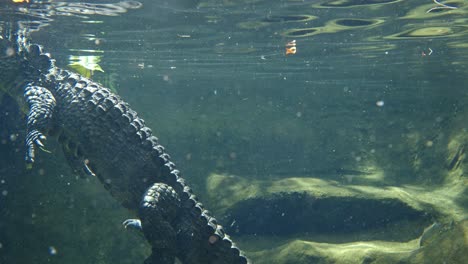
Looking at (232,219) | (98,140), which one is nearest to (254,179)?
(232,219)

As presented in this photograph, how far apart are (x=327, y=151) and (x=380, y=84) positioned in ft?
47.1

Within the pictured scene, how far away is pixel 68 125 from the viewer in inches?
243

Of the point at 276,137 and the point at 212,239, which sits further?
the point at 276,137

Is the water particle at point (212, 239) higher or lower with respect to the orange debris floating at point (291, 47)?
lower

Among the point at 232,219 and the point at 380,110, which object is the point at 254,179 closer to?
the point at 232,219

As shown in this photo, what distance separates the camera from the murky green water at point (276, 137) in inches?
284

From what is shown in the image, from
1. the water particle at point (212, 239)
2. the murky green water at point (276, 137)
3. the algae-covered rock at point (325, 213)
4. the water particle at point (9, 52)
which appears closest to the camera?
the water particle at point (212, 239)

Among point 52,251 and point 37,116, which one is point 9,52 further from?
point 52,251

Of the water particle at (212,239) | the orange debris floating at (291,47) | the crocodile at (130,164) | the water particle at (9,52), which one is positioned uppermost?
the water particle at (9,52)

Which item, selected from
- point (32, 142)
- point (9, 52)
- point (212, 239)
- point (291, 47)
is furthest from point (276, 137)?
point (32, 142)

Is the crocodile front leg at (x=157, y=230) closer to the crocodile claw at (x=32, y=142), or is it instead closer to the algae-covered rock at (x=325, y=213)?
the crocodile claw at (x=32, y=142)

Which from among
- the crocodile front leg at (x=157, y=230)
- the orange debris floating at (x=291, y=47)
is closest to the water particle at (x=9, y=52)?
the crocodile front leg at (x=157, y=230)

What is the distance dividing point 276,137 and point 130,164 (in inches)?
393

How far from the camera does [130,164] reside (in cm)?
575
